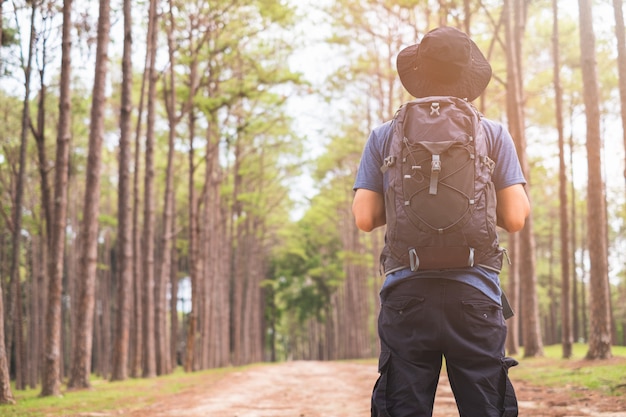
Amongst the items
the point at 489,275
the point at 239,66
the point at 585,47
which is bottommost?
the point at 489,275

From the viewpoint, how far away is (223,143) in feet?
98.4

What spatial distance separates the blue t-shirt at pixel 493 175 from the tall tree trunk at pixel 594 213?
10.1 m

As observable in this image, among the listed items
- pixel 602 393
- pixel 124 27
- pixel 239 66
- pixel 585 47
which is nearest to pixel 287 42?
pixel 239 66

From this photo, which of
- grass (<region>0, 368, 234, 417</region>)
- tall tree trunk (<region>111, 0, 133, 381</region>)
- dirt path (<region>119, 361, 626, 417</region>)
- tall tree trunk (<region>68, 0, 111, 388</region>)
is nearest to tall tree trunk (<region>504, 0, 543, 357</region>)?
dirt path (<region>119, 361, 626, 417</region>)

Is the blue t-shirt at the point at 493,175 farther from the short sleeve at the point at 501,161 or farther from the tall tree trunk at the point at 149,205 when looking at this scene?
the tall tree trunk at the point at 149,205

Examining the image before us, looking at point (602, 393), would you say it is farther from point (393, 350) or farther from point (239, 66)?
point (239, 66)

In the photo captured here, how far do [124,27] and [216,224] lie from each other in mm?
16254

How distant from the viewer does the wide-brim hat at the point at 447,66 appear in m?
2.83

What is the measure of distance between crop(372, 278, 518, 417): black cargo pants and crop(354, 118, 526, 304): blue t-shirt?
49 mm

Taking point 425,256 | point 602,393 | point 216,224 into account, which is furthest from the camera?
point 216,224

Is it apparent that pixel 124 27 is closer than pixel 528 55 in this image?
Yes

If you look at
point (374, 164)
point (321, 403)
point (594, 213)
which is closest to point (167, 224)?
point (321, 403)

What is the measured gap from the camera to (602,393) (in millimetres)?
8539

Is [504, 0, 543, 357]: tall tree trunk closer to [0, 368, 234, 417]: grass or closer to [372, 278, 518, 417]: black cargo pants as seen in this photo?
[0, 368, 234, 417]: grass
